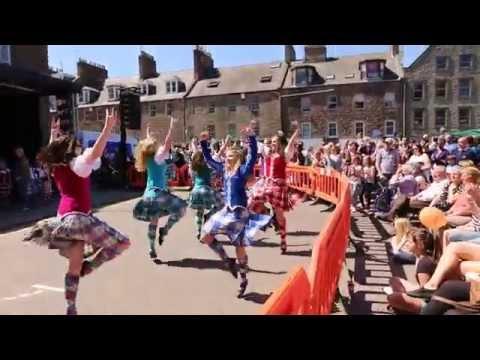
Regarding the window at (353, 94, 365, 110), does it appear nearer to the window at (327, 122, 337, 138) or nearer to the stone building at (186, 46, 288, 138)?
the window at (327, 122, 337, 138)

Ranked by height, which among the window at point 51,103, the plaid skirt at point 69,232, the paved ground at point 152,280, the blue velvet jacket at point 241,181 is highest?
the window at point 51,103

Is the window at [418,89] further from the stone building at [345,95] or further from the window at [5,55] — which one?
the window at [5,55]

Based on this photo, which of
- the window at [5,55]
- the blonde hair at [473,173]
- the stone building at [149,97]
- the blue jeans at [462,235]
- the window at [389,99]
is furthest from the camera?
the stone building at [149,97]

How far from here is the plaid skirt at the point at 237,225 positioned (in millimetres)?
5109

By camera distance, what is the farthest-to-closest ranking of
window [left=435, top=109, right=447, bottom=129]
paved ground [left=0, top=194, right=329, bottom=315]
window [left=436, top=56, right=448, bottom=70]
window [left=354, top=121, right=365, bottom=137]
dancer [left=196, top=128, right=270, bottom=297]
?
1. window [left=354, top=121, right=365, bottom=137]
2. window [left=435, top=109, right=447, bottom=129]
3. window [left=436, top=56, right=448, bottom=70]
4. dancer [left=196, top=128, right=270, bottom=297]
5. paved ground [left=0, top=194, right=329, bottom=315]

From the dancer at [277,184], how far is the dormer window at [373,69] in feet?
112

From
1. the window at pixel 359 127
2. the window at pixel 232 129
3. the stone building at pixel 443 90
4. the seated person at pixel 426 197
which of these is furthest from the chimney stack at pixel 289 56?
the seated person at pixel 426 197

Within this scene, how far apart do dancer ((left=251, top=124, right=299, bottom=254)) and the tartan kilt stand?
358 cm

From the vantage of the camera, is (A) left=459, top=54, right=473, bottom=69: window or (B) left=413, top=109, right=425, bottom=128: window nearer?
(A) left=459, top=54, right=473, bottom=69: window

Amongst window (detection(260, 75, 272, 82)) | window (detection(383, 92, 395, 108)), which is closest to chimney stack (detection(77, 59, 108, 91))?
window (detection(260, 75, 272, 82))

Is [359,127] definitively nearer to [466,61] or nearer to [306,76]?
[306,76]

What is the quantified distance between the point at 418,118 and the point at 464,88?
4158mm

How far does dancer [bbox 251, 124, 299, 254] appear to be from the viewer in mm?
7445
